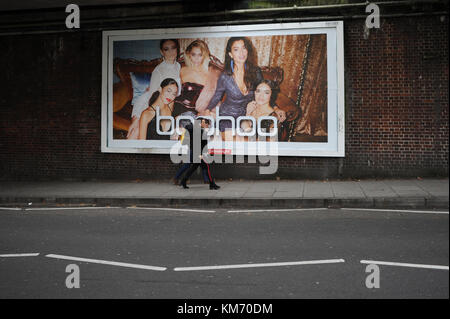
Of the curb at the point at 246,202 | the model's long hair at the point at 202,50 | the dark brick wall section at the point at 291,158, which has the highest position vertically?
the model's long hair at the point at 202,50

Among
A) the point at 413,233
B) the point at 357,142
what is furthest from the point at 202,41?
the point at 413,233

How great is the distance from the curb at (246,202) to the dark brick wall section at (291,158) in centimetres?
381

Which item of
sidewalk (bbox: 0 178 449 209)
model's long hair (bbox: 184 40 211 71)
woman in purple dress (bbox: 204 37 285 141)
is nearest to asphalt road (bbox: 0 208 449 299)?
sidewalk (bbox: 0 178 449 209)

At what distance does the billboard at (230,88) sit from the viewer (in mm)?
15695

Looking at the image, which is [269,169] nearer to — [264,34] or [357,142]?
[357,142]

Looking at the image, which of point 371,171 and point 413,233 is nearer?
point 413,233

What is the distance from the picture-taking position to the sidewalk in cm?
1184

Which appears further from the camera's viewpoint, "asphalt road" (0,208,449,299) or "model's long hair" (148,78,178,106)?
"model's long hair" (148,78,178,106)

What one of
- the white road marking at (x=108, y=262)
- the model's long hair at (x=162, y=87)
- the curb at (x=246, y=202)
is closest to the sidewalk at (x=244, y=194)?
the curb at (x=246, y=202)

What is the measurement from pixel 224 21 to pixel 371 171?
6.14 meters

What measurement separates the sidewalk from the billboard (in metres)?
1.44

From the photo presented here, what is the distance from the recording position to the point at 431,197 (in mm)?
10719

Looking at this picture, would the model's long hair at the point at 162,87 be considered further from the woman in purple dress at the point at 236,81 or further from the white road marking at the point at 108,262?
the white road marking at the point at 108,262

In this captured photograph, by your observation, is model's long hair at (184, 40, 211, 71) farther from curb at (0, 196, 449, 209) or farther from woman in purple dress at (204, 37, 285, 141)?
curb at (0, 196, 449, 209)
